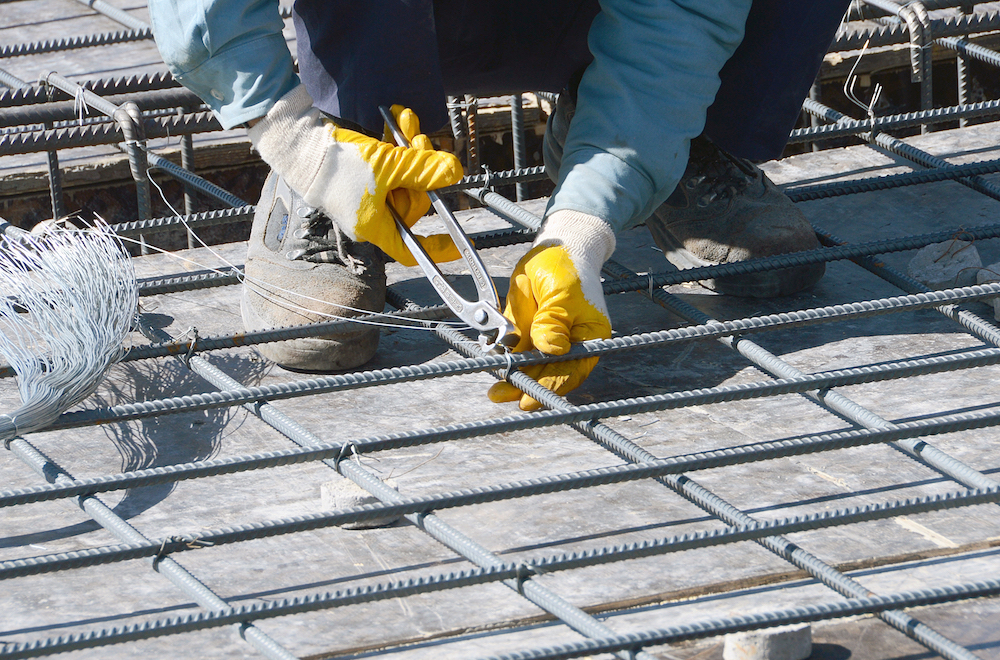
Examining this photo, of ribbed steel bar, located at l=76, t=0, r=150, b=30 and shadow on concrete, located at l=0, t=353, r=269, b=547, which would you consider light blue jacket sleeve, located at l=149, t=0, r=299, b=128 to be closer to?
shadow on concrete, located at l=0, t=353, r=269, b=547

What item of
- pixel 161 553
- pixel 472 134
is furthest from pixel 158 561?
pixel 472 134

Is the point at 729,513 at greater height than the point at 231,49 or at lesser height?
lesser

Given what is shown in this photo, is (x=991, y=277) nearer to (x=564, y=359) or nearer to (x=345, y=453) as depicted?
(x=564, y=359)

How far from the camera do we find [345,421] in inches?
65.0

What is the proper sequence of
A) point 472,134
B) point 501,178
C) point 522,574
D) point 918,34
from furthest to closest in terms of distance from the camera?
point 472,134 < point 918,34 < point 501,178 < point 522,574

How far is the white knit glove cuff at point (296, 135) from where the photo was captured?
1622 mm

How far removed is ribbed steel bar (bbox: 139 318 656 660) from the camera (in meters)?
1.12

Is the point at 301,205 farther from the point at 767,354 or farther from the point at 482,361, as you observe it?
the point at 767,354

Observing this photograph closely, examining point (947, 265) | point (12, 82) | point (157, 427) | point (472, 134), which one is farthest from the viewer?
point (472, 134)

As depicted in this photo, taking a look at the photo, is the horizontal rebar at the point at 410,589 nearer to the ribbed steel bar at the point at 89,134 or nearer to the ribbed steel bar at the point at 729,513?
the ribbed steel bar at the point at 729,513

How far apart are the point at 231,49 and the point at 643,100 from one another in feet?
1.92

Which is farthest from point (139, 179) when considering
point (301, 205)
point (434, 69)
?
point (434, 69)

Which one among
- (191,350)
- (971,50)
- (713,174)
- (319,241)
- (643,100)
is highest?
(971,50)

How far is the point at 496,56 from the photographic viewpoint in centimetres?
206
